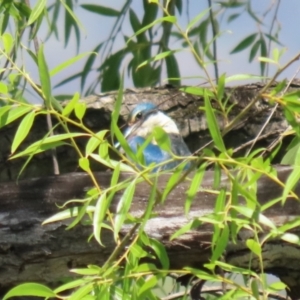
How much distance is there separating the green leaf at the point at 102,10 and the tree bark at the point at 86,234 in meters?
1.00

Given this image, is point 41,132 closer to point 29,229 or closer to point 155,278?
point 29,229

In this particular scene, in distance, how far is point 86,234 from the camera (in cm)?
155

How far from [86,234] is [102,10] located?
112cm

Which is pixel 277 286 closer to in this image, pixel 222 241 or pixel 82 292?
pixel 222 241

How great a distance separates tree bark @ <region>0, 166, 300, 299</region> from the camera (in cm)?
152

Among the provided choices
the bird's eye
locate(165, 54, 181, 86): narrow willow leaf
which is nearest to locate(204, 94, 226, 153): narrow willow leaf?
locate(165, 54, 181, 86): narrow willow leaf

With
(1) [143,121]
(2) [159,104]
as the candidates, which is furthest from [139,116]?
(2) [159,104]

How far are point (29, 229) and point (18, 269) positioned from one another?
0.07m

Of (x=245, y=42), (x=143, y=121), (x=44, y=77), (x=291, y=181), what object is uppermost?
(x=44, y=77)

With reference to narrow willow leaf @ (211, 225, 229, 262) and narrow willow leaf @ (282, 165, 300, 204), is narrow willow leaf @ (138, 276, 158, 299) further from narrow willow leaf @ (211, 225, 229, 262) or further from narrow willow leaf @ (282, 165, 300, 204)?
narrow willow leaf @ (282, 165, 300, 204)

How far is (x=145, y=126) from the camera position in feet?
9.89

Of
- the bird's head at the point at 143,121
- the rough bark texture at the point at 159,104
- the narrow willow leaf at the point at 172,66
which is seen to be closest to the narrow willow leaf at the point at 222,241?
the rough bark texture at the point at 159,104

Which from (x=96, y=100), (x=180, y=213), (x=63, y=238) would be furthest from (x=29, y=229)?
(x=96, y=100)

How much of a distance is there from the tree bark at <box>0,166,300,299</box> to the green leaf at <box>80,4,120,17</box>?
998mm
